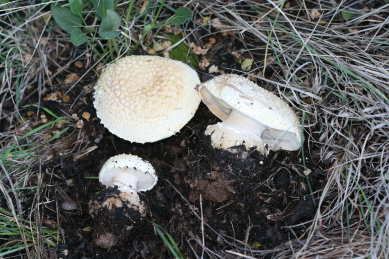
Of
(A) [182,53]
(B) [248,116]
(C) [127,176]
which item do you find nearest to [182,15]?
(A) [182,53]

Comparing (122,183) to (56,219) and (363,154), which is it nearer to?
(56,219)

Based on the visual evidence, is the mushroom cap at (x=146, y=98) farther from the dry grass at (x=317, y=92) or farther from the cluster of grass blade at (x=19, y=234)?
the cluster of grass blade at (x=19, y=234)

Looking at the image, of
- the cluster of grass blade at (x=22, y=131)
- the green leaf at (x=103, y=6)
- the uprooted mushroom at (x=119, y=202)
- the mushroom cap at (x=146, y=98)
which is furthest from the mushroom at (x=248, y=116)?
the cluster of grass blade at (x=22, y=131)

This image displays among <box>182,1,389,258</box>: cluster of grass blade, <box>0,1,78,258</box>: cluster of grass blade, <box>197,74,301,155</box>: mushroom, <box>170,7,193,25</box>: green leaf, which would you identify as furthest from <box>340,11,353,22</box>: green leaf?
<box>0,1,78,258</box>: cluster of grass blade

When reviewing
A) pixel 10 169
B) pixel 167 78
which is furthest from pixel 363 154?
pixel 10 169

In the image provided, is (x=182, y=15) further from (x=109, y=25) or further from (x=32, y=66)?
(x=32, y=66)
